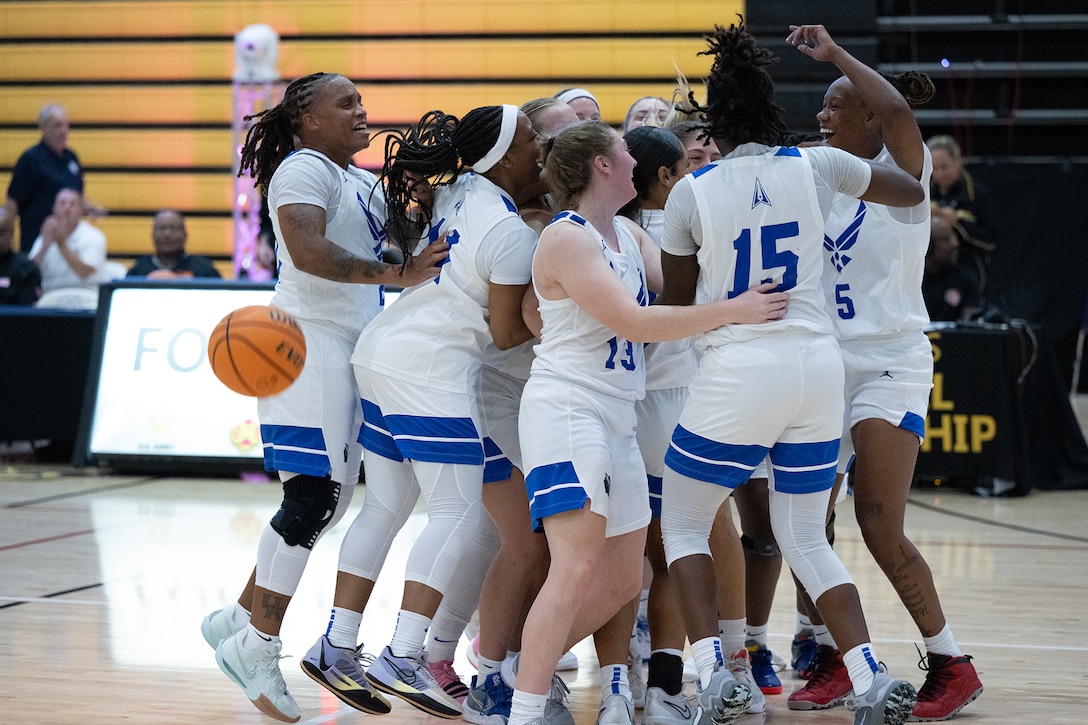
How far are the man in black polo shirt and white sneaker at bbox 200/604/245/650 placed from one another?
7696 millimetres

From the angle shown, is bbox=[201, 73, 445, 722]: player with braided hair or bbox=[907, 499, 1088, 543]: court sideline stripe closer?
bbox=[201, 73, 445, 722]: player with braided hair

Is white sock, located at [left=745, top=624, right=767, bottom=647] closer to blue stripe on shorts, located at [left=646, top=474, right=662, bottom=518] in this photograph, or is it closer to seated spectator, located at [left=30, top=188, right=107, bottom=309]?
blue stripe on shorts, located at [left=646, top=474, right=662, bottom=518]

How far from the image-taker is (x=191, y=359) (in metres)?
7.80

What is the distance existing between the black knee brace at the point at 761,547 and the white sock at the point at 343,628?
125cm

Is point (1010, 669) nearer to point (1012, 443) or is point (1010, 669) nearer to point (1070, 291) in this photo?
point (1012, 443)

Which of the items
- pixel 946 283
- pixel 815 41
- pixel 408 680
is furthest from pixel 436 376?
pixel 946 283

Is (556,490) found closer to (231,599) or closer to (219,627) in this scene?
(219,627)

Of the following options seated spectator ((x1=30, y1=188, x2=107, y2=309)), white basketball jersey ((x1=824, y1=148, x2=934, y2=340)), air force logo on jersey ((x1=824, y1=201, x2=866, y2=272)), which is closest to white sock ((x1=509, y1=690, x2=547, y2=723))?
white basketball jersey ((x1=824, y1=148, x2=934, y2=340))

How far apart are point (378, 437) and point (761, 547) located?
125 centimetres

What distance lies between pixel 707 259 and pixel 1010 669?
1840mm

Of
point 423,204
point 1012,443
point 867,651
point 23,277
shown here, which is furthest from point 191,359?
point 867,651

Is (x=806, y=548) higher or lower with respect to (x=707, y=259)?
lower

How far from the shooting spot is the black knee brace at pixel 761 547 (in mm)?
3873

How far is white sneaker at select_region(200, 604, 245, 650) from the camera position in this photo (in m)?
3.83
